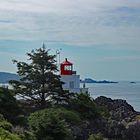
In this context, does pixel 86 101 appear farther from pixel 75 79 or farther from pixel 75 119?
pixel 75 79

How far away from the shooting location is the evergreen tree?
76.8ft

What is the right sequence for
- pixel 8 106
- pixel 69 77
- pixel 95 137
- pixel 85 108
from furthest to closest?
1. pixel 69 77
2. pixel 85 108
3. pixel 95 137
4. pixel 8 106

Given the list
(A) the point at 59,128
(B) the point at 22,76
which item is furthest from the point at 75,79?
(A) the point at 59,128

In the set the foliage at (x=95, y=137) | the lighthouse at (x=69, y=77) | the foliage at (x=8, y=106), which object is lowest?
the foliage at (x=95, y=137)

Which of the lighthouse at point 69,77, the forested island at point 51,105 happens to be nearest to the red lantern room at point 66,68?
the lighthouse at point 69,77

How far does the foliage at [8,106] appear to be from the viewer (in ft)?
62.3

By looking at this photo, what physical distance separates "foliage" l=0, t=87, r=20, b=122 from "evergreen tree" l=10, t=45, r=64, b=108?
3.19 metres

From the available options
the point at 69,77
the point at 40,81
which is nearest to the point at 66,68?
the point at 69,77

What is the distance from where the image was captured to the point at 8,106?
768 inches

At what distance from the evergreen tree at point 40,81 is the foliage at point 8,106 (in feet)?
10.5

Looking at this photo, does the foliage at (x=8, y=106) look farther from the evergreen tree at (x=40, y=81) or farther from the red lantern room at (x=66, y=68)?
the red lantern room at (x=66, y=68)

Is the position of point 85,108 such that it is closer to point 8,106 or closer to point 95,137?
point 95,137

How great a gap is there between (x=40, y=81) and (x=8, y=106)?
14.1 feet

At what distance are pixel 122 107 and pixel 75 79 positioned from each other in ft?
12.9
